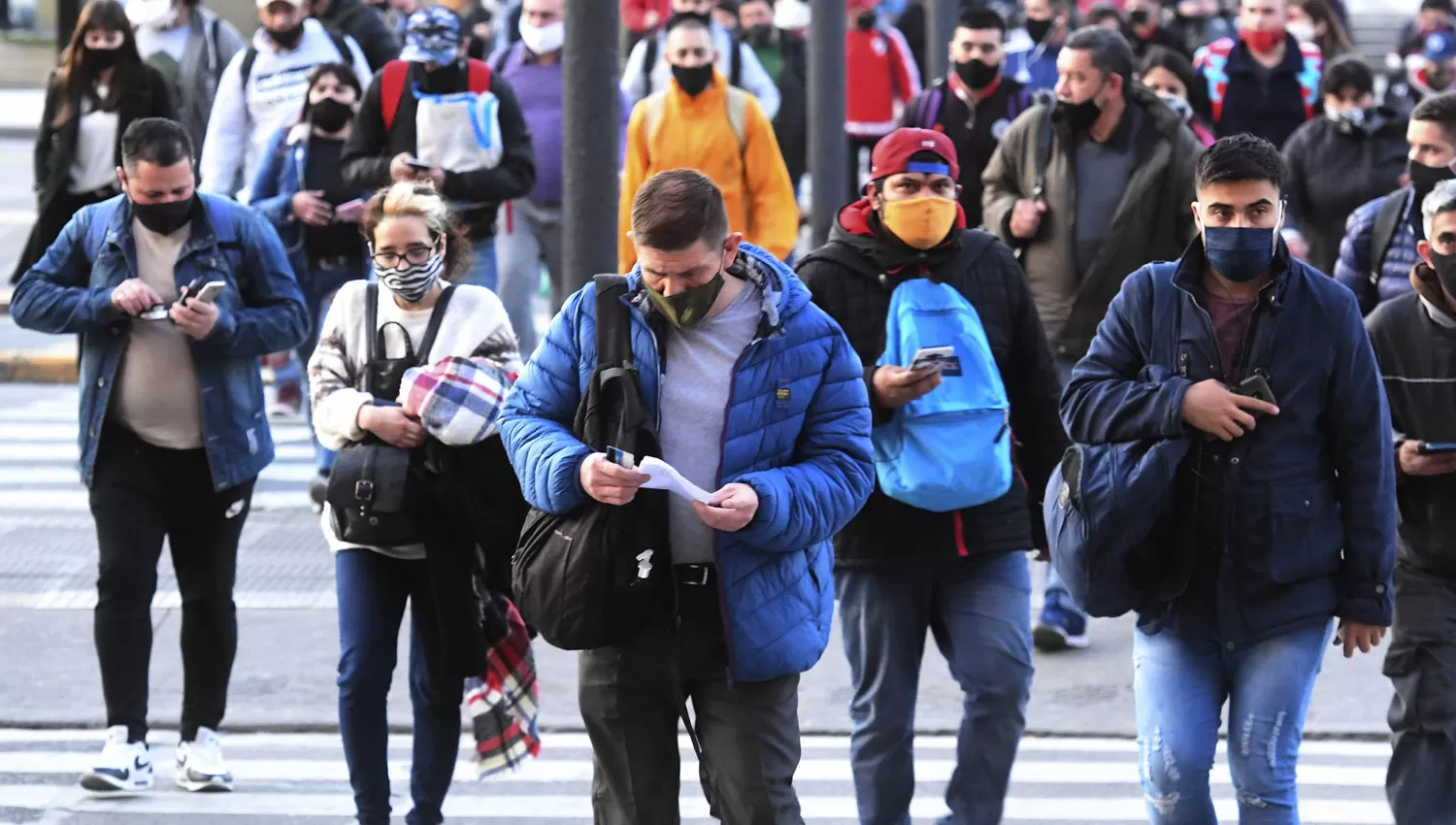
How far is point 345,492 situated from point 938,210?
1662 millimetres

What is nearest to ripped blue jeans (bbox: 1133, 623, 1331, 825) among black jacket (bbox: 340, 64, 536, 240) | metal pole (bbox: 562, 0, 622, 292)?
metal pole (bbox: 562, 0, 622, 292)

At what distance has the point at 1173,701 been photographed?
5.08m

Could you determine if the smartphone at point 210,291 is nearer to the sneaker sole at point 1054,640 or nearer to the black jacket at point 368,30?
the sneaker sole at point 1054,640

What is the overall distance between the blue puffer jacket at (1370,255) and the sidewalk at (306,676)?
1501 mm

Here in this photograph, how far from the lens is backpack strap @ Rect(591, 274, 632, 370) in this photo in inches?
191

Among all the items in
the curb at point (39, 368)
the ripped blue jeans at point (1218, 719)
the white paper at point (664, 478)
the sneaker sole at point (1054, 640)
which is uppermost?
the white paper at point (664, 478)

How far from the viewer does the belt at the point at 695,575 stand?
4.87m

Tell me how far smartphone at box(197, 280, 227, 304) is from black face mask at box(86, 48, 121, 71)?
352cm

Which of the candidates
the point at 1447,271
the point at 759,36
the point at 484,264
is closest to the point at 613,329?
the point at 1447,271

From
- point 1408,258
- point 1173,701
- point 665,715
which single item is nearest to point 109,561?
point 665,715

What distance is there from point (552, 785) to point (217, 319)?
5.71 ft

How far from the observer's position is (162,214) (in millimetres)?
6711

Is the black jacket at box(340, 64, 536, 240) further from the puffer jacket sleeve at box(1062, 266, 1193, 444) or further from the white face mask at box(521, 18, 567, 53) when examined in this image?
the puffer jacket sleeve at box(1062, 266, 1193, 444)

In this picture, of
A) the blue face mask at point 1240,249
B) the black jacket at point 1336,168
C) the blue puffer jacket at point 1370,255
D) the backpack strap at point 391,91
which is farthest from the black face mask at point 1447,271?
the backpack strap at point 391,91
